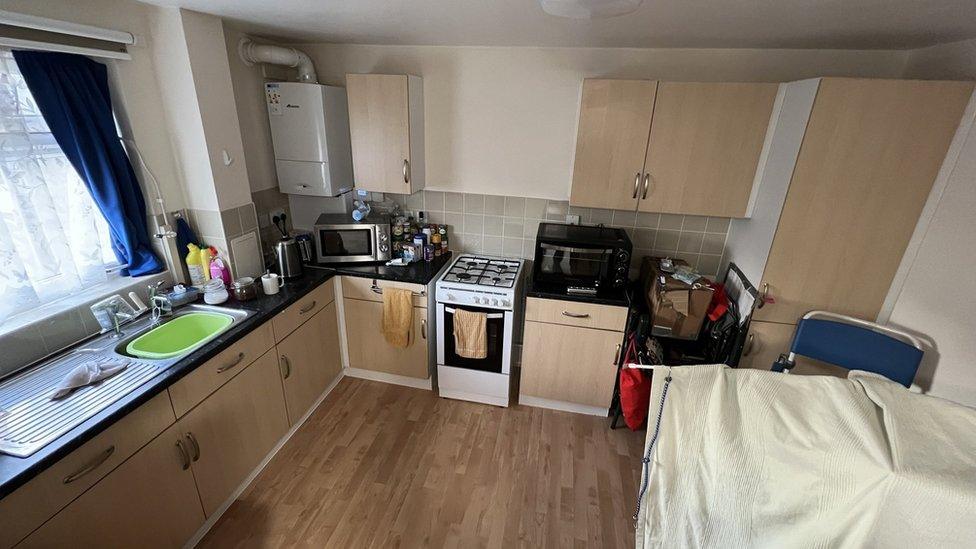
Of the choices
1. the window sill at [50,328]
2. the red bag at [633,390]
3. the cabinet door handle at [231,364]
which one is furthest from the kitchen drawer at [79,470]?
the red bag at [633,390]

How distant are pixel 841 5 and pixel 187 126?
2.75 m

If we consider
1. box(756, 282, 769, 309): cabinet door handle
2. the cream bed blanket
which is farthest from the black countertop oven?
the cream bed blanket

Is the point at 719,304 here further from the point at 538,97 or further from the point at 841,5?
the point at 538,97

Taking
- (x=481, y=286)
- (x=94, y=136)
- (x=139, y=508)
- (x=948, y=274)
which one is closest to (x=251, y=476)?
(x=139, y=508)

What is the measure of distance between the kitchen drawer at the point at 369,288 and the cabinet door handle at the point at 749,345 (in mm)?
1796

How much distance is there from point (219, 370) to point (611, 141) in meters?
2.19

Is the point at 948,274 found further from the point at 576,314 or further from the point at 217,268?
the point at 217,268

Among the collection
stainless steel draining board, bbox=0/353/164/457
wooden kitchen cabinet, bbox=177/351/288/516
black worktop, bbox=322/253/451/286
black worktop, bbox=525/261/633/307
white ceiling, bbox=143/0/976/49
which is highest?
white ceiling, bbox=143/0/976/49

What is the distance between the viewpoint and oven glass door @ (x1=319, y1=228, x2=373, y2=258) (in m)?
2.47

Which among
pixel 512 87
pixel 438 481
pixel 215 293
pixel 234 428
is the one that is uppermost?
pixel 512 87

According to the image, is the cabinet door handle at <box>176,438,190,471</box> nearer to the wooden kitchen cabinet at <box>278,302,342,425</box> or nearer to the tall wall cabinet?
the wooden kitchen cabinet at <box>278,302,342,425</box>

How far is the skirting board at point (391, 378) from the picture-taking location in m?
2.72

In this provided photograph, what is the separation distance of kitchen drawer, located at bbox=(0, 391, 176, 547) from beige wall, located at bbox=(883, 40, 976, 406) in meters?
3.07

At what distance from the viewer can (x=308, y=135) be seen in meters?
2.38
